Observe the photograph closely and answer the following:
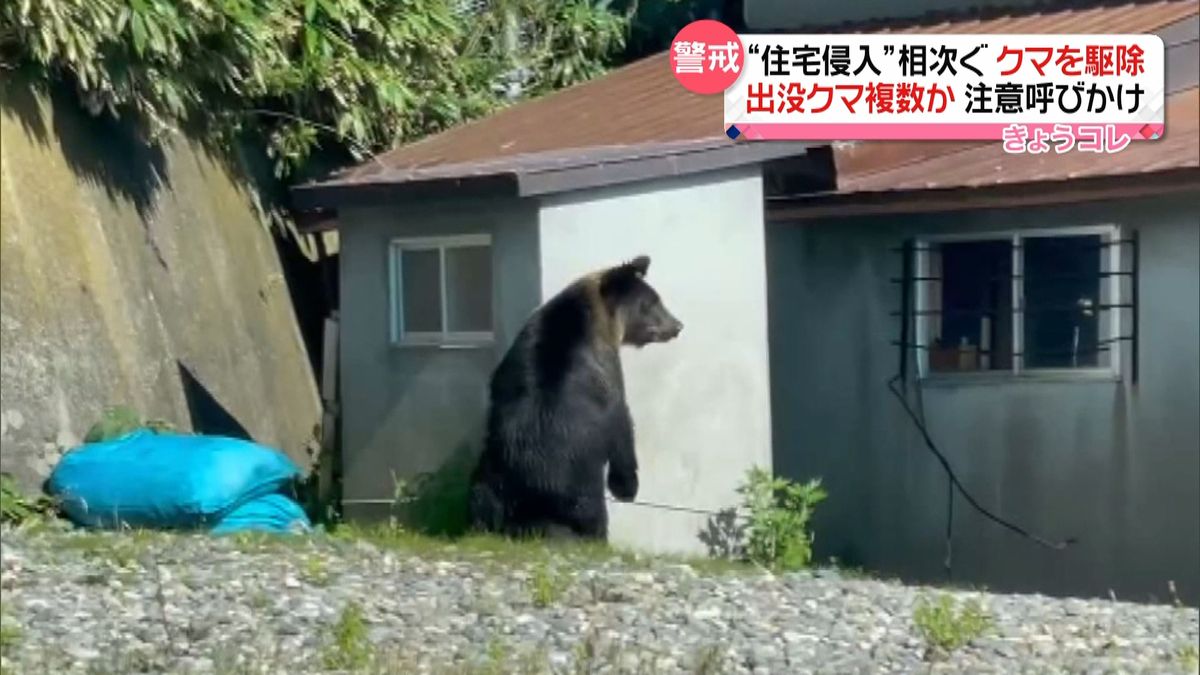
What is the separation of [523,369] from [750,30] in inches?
218

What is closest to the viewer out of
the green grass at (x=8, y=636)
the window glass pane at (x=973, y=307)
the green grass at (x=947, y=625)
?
the green grass at (x=8, y=636)

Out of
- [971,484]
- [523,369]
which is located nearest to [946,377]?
[971,484]

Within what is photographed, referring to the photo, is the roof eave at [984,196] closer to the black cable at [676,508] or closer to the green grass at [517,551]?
the black cable at [676,508]

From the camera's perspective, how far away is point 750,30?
1596 centimetres

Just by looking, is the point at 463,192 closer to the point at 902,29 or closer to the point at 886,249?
the point at 886,249

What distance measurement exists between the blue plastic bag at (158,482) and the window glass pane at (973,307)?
401 cm

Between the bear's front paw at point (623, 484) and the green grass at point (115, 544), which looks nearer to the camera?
the green grass at point (115, 544)

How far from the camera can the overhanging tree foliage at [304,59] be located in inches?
481

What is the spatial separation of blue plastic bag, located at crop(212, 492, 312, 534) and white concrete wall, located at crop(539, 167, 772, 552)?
1790 mm

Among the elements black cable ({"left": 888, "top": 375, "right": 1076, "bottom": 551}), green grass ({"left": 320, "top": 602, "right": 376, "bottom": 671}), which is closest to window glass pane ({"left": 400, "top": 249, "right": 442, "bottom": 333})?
black cable ({"left": 888, "top": 375, "right": 1076, "bottom": 551})

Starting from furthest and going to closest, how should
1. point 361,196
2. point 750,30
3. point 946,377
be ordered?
point 750,30 < point 946,377 < point 361,196

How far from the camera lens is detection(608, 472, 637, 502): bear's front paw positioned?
37.4ft
